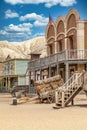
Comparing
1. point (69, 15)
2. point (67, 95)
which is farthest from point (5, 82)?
→ point (67, 95)

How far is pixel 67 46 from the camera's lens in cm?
4400

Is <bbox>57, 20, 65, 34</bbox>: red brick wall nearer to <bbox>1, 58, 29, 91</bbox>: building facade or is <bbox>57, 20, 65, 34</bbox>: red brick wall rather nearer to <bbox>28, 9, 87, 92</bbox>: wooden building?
<bbox>28, 9, 87, 92</bbox>: wooden building

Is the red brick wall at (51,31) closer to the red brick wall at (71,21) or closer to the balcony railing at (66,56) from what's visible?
the red brick wall at (71,21)

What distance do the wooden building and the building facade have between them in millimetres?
22247

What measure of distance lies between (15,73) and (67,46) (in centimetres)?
3057

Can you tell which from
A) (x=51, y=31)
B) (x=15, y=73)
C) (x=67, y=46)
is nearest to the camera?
(x=67, y=46)

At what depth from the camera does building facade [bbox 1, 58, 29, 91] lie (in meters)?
71.9

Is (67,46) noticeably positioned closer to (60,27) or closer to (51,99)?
(60,27)

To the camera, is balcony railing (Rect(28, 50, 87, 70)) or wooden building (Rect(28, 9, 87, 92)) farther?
wooden building (Rect(28, 9, 87, 92))

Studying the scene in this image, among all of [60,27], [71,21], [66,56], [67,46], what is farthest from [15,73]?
[66,56]

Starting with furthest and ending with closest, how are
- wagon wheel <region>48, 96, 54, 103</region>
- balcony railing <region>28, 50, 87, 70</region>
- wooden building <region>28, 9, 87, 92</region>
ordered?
wooden building <region>28, 9, 87, 92</region>
balcony railing <region>28, 50, 87, 70</region>
wagon wheel <region>48, 96, 54, 103</region>

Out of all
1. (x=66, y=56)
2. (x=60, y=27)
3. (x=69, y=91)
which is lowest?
(x=69, y=91)

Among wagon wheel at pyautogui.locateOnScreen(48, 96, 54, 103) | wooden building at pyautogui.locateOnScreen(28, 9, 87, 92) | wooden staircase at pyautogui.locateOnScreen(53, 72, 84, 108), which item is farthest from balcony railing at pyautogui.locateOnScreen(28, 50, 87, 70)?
wooden staircase at pyautogui.locateOnScreen(53, 72, 84, 108)

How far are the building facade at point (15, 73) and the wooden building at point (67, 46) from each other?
2225 centimetres
